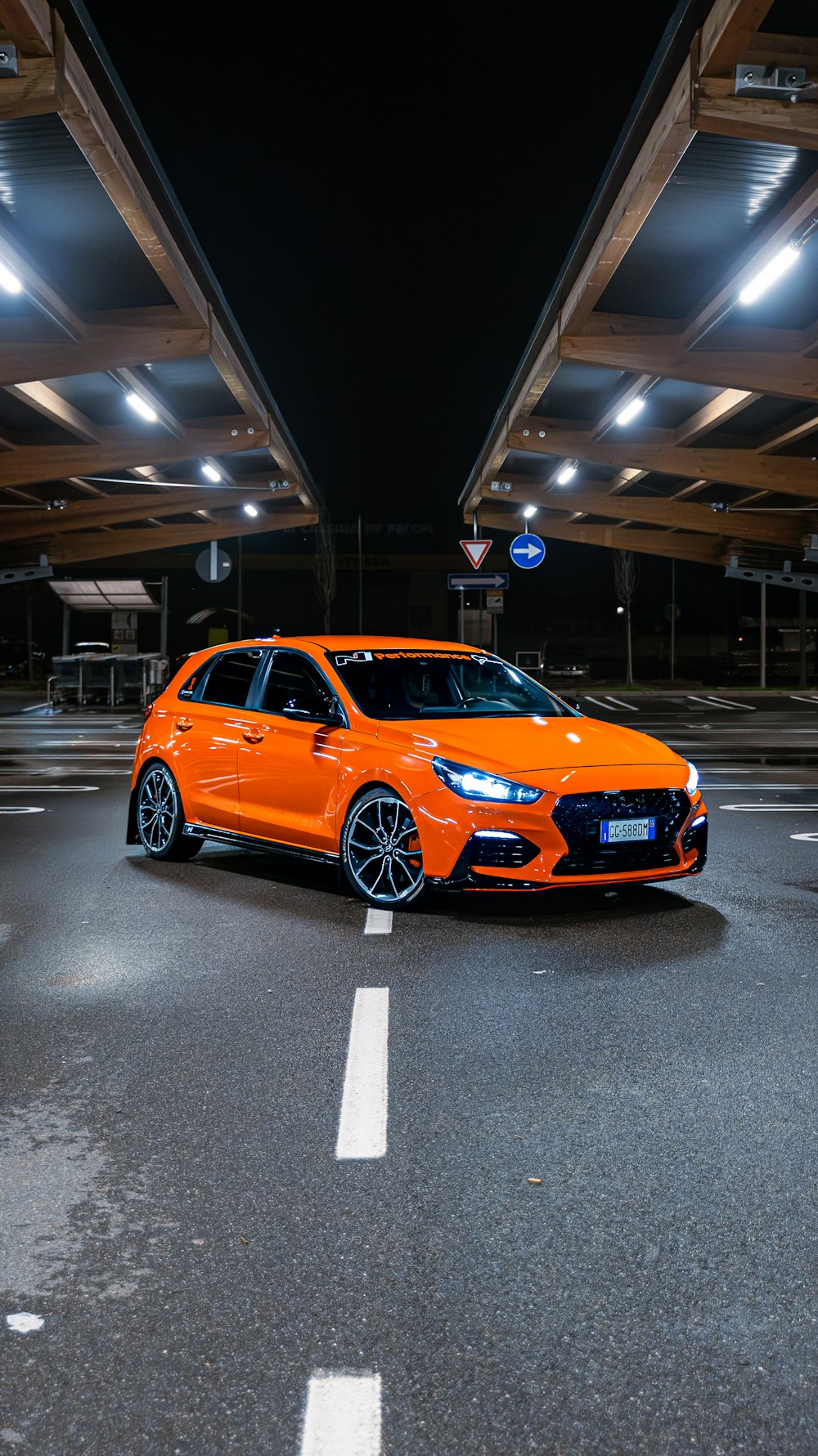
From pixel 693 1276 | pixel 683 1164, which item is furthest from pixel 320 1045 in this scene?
pixel 693 1276

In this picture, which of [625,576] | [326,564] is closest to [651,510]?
[625,576]

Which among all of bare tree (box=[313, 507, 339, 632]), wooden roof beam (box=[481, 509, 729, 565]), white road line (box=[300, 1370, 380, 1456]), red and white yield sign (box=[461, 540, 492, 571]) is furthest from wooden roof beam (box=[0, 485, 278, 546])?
white road line (box=[300, 1370, 380, 1456])

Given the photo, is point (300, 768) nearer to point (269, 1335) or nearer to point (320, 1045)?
point (320, 1045)

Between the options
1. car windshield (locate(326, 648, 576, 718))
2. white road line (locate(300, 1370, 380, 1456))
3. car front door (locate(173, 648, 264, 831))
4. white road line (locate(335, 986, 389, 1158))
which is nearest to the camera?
white road line (locate(300, 1370, 380, 1456))

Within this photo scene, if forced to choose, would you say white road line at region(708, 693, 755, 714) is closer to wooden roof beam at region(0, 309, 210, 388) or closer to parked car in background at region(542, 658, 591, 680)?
parked car in background at region(542, 658, 591, 680)

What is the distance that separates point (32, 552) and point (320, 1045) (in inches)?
1579

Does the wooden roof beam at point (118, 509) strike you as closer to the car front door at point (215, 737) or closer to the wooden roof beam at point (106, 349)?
the wooden roof beam at point (106, 349)

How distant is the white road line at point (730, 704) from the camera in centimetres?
3384

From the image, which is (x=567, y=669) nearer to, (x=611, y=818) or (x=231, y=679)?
(x=231, y=679)

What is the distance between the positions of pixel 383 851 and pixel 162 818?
2584 mm

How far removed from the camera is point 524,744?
25.0 ft

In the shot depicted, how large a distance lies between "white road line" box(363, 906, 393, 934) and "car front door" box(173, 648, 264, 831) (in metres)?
1.56

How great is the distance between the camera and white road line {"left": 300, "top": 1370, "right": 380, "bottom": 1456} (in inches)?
90.4

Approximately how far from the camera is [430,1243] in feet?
10.2
